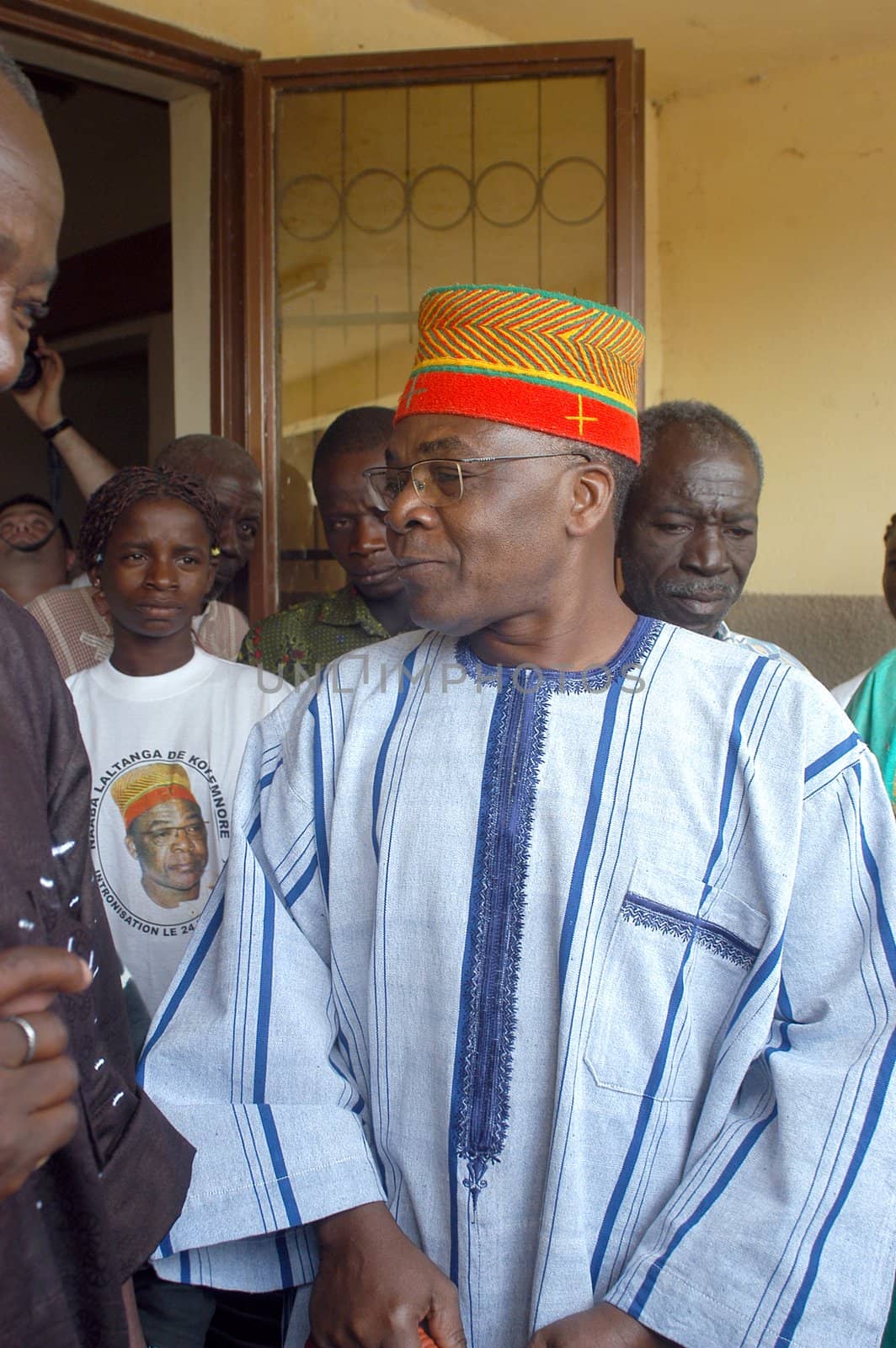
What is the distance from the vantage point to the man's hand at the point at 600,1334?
1383 millimetres

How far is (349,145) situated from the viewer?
384cm

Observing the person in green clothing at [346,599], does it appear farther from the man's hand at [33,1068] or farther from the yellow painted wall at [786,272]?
the man's hand at [33,1068]

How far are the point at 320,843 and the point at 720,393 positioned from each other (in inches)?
137

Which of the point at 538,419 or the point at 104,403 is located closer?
the point at 538,419

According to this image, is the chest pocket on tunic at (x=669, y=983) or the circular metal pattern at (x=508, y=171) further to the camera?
the circular metal pattern at (x=508, y=171)

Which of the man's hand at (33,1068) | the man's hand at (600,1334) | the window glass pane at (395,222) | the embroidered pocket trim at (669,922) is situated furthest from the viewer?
the window glass pane at (395,222)

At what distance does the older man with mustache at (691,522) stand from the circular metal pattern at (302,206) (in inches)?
71.6

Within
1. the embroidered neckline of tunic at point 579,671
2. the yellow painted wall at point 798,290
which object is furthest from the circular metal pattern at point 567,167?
the embroidered neckline of tunic at point 579,671

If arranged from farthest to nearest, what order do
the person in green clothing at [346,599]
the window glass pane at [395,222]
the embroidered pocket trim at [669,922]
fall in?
the window glass pane at [395,222] → the person in green clothing at [346,599] → the embroidered pocket trim at [669,922]

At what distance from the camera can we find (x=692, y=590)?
8.32ft

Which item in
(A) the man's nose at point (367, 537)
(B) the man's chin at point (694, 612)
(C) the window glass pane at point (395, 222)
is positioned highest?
(C) the window glass pane at point (395, 222)

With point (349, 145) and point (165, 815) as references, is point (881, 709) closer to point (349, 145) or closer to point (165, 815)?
point (165, 815)

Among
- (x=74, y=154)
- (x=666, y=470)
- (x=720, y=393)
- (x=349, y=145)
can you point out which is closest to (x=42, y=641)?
(x=666, y=470)

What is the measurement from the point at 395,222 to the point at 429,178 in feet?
0.60
